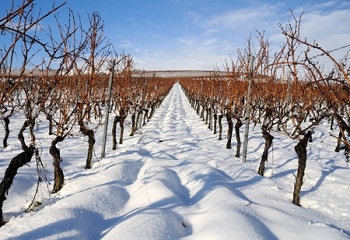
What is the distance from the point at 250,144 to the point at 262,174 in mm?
3903

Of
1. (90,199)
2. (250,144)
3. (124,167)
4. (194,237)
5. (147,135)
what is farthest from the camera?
(147,135)

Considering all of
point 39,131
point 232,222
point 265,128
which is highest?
point 265,128

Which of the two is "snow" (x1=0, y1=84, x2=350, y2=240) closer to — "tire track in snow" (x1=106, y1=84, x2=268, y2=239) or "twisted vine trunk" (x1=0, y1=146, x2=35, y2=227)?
"tire track in snow" (x1=106, y1=84, x2=268, y2=239)

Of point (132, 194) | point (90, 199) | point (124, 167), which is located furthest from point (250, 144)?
point (90, 199)

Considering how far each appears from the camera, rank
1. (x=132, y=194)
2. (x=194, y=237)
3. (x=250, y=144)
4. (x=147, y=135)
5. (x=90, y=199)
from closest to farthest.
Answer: (x=194, y=237)
(x=90, y=199)
(x=132, y=194)
(x=250, y=144)
(x=147, y=135)

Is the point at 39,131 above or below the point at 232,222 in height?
below

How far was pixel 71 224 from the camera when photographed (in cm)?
346

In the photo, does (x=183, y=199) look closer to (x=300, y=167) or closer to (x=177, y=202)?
(x=177, y=202)

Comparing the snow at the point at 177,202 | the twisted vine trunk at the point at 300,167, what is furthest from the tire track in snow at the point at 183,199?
the twisted vine trunk at the point at 300,167

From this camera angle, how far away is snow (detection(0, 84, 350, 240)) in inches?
134

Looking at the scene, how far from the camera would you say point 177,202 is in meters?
4.43

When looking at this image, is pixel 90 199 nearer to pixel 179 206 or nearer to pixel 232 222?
pixel 179 206

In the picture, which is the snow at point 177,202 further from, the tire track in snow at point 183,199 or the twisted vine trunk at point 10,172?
the twisted vine trunk at point 10,172

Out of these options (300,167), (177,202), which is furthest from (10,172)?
(300,167)
